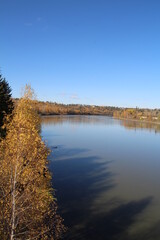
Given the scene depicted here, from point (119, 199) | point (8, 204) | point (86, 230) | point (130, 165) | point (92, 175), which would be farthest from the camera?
point (130, 165)

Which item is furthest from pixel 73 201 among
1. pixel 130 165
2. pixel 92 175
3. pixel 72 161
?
pixel 130 165

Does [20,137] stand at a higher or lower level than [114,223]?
higher

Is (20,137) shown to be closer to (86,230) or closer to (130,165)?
(86,230)

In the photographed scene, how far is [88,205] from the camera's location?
768 inches

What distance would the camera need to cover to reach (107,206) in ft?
64.1

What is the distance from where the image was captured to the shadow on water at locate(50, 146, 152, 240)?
1575 cm

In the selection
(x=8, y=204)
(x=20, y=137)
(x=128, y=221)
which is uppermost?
(x=20, y=137)

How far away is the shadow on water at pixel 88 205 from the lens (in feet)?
51.7

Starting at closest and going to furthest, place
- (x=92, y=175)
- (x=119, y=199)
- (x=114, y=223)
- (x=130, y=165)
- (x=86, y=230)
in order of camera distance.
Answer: (x=86, y=230) < (x=114, y=223) < (x=119, y=199) < (x=92, y=175) < (x=130, y=165)

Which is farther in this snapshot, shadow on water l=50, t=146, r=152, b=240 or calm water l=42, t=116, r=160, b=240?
calm water l=42, t=116, r=160, b=240

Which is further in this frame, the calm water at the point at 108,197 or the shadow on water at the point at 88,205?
the calm water at the point at 108,197

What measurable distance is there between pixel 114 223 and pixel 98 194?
497cm

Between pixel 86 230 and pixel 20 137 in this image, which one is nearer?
pixel 20 137

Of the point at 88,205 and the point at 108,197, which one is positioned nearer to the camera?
the point at 88,205
